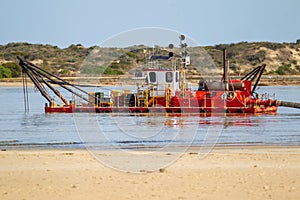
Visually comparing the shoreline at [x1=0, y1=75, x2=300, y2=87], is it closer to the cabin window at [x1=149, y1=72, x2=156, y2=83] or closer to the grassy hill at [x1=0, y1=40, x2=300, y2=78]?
the grassy hill at [x1=0, y1=40, x2=300, y2=78]

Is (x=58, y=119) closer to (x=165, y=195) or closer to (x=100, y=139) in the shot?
(x=100, y=139)

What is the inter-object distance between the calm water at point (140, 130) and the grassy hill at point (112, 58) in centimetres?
4642

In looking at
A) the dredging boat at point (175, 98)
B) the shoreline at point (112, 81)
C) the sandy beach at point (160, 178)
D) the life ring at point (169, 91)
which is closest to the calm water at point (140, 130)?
the dredging boat at point (175, 98)

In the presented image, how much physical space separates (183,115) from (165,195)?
75.5 ft

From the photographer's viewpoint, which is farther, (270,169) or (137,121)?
(137,121)

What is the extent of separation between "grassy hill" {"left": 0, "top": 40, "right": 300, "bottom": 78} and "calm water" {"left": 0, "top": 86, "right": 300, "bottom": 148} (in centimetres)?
4642

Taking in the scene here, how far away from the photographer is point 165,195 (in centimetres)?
1148

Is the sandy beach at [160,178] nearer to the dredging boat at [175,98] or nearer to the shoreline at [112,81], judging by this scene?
the dredging boat at [175,98]

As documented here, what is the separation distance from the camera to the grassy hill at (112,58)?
86.4 m

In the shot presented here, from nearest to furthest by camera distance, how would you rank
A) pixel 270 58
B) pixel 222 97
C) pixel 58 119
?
pixel 58 119 < pixel 222 97 < pixel 270 58

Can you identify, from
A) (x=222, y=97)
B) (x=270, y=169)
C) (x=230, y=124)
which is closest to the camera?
(x=270, y=169)

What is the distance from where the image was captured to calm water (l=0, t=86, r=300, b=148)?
865 inches

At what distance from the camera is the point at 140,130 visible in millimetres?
26375

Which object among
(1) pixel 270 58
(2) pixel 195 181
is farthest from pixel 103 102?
(1) pixel 270 58
